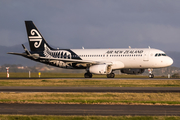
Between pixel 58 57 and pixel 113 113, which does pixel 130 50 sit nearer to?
pixel 58 57

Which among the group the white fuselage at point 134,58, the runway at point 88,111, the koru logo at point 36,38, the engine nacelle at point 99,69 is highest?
the koru logo at point 36,38

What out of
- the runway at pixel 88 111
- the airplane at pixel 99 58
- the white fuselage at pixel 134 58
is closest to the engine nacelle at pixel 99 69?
the airplane at pixel 99 58

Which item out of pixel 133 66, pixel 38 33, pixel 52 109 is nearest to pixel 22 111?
pixel 52 109

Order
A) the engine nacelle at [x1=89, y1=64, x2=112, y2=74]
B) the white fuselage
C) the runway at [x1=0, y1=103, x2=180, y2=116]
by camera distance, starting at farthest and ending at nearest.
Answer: the engine nacelle at [x1=89, y1=64, x2=112, y2=74] → the white fuselage → the runway at [x1=0, y1=103, x2=180, y2=116]

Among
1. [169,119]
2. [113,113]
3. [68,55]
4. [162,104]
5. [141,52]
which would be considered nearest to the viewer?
[169,119]

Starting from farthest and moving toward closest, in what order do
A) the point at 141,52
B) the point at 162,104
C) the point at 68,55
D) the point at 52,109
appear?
the point at 68,55 < the point at 141,52 < the point at 162,104 < the point at 52,109

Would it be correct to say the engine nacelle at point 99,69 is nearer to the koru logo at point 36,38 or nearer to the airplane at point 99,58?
the airplane at point 99,58

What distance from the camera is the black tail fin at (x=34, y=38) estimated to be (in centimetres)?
5712

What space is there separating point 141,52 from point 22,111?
119 ft

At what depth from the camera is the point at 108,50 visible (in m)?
52.7

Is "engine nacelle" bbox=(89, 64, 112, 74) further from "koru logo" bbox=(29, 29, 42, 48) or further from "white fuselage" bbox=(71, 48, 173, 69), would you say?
"koru logo" bbox=(29, 29, 42, 48)

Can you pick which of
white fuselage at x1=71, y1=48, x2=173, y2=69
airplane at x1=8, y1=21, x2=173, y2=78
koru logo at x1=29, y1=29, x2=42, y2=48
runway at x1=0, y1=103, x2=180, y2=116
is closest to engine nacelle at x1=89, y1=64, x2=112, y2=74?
airplane at x1=8, y1=21, x2=173, y2=78

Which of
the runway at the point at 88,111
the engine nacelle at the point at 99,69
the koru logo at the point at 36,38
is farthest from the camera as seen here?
the koru logo at the point at 36,38

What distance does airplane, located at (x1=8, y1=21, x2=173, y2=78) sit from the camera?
5012 centimetres
